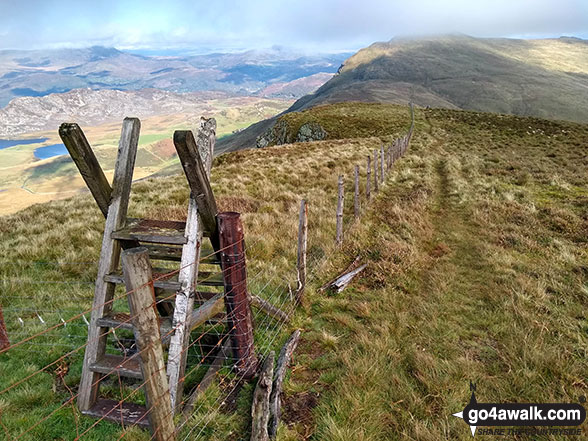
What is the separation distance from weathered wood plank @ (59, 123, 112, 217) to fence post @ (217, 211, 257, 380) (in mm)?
1521

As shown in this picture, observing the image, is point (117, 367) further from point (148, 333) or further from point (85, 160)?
point (85, 160)

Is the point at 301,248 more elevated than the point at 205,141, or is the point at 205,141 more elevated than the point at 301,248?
the point at 205,141

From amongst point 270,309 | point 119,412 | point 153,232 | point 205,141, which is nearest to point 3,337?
point 119,412

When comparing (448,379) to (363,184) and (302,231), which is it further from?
(363,184)

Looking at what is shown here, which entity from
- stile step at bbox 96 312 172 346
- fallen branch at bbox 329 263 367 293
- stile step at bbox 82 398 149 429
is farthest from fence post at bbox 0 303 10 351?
fallen branch at bbox 329 263 367 293

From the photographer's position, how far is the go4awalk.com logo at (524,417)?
377 cm

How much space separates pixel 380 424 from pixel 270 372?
1.46 metres

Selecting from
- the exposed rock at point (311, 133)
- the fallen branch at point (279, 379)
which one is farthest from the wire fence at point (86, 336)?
the exposed rock at point (311, 133)

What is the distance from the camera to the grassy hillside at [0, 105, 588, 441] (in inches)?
160

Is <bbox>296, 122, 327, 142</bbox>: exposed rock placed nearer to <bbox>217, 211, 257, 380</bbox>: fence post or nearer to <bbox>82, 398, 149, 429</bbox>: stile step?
<bbox>217, 211, 257, 380</bbox>: fence post

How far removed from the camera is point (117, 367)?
3.67m

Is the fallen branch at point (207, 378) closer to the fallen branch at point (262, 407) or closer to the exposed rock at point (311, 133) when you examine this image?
the fallen branch at point (262, 407)

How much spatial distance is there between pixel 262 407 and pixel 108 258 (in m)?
2.63

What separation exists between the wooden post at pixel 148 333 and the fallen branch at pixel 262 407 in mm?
1102
